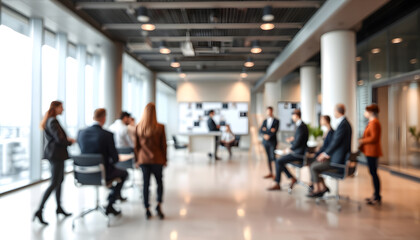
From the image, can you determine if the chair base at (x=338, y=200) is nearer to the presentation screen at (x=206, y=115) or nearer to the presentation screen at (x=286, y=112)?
the presentation screen at (x=206, y=115)

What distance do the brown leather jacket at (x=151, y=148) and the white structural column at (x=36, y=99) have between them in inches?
158

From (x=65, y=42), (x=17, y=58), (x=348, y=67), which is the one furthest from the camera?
(x=65, y=42)

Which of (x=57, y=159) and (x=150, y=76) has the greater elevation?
(x=150, y=76)

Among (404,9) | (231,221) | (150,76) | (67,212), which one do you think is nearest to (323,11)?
(404,9)

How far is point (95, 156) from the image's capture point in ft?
13.4

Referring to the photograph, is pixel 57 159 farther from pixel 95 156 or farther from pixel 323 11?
pixel 323 11

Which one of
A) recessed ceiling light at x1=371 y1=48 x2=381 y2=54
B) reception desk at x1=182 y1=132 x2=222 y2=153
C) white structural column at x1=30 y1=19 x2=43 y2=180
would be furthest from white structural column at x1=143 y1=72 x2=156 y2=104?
recessed ceiling light at x1=371 y1=48 x2=381 y2=54

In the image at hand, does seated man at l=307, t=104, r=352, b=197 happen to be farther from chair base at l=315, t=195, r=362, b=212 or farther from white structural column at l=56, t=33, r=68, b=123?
white structural column at l=56, t=33, r=68, b=123

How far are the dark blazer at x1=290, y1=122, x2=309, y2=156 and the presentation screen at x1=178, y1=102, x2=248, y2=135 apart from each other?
34.1ft

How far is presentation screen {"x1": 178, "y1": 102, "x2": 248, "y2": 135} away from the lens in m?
16.5

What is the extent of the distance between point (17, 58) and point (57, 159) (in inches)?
154

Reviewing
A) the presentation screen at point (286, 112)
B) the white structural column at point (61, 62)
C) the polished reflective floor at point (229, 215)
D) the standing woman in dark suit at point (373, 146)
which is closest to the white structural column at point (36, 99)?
the polished reflective floor at point (229, 215)

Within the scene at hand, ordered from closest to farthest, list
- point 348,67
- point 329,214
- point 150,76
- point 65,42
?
point 329,214, point 348,67, point 65,42, point 150,76

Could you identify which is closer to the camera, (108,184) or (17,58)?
(108,184)
